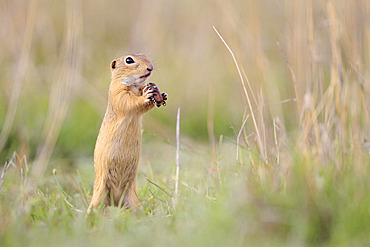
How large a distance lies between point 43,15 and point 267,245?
5131mm

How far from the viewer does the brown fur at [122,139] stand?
3.07m

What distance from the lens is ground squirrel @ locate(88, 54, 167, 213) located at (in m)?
3.07

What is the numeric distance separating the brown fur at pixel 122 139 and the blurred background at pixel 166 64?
83 centimetres

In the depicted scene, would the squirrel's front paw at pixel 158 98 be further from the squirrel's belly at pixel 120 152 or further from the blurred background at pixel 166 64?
the blurred background at pixel 166 64

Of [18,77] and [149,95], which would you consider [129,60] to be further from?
[18,77]

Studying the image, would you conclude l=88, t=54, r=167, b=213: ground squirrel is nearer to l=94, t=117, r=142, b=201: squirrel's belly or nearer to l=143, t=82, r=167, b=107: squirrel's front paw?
l=94, t=117, r=142, b=201: squirrel's belly

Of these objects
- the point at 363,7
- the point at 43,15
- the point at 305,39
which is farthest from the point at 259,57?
the point at 43,15

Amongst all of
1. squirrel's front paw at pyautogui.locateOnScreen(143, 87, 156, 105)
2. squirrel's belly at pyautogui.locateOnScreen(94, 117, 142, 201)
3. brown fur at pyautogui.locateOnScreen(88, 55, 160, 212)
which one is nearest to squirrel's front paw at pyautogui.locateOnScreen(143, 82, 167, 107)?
squirrel's front paw at pyautogui.locateOnScreen(143, 87, 156, 105)

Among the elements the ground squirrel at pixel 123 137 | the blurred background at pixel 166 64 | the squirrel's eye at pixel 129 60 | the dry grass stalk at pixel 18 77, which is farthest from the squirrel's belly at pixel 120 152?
the dry grass stalk at pixel 18 77

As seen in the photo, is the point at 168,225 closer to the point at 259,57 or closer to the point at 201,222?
the point at 201,222

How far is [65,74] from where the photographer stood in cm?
439

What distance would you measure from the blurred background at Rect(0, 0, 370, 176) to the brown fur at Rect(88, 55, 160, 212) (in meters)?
0.83

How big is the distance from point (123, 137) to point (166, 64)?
168 inches

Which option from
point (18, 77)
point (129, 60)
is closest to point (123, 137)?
point (129, 60)
